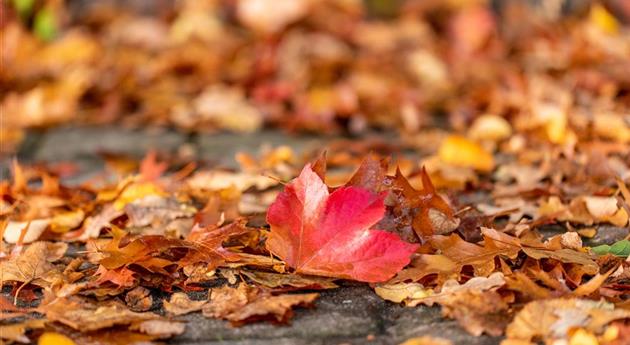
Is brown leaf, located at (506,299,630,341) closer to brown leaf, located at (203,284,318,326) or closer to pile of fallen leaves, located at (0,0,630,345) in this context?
pile of fallen leaves, located at (0,0,630,345)

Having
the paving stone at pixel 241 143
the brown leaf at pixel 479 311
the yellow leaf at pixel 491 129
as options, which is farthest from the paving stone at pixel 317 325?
the yellow leaf at pixel 491 129

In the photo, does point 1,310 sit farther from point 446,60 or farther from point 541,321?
point 446,60

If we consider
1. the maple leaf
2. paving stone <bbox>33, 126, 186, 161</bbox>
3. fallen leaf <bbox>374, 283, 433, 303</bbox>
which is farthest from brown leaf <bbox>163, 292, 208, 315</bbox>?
paving stone <bbox>33, 126, 186, 161</bbox>

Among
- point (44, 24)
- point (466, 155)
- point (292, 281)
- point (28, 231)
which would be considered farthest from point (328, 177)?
point (44, 24)

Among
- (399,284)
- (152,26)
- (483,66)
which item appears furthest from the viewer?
(152,26)

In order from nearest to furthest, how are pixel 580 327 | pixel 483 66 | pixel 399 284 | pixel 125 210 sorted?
1. pixel 580 327
2. pixel 399 284
3. pixel 125 210
4. pixel 483 66

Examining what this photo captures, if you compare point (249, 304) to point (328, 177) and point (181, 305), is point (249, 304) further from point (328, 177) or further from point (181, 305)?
point (328, 177)

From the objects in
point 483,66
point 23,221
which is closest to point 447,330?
point 23,221

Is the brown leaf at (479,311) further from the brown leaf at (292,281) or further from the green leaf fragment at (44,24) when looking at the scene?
the green leaf fragment at (44,24)
